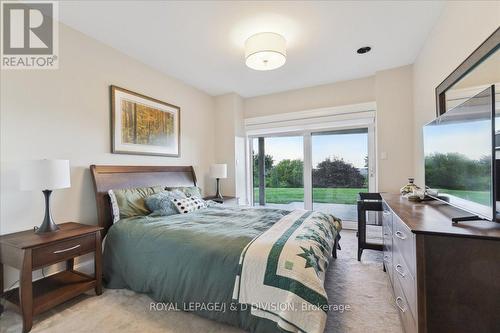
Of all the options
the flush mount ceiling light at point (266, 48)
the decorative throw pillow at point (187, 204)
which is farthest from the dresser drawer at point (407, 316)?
the flush mount ceiling light at point (266, 48)

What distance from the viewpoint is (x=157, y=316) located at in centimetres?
177

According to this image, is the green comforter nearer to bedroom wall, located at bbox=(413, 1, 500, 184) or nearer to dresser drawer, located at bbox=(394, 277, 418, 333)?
dresser drawer, located at bbox=(394, 277, 418, 333)

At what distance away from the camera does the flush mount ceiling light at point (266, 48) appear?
7.57 feet

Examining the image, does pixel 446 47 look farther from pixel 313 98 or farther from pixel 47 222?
pixel 47 222

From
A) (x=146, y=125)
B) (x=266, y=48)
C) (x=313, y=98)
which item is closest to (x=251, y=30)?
(x=266, y=48)

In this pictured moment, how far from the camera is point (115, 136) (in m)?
2.77

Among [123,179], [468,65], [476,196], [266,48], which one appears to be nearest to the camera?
[476,196]

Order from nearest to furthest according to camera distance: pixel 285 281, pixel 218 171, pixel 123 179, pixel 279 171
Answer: pixel 285 281 → pixel 123 179 → pixel 218 171 → pixel 279 171

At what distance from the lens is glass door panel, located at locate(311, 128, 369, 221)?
13.0 ft

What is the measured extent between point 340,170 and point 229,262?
317 centimetres

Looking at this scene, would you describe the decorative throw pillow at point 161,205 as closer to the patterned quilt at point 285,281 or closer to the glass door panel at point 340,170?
the patterned quilt at point 285,281

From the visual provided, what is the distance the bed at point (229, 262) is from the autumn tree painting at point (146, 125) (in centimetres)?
64

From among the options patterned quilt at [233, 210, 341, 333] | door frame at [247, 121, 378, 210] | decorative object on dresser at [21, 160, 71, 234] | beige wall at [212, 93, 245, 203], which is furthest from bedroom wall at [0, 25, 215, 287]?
door frame at [247, 121, 378, 210]

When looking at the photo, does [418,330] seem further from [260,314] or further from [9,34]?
[9,34]
